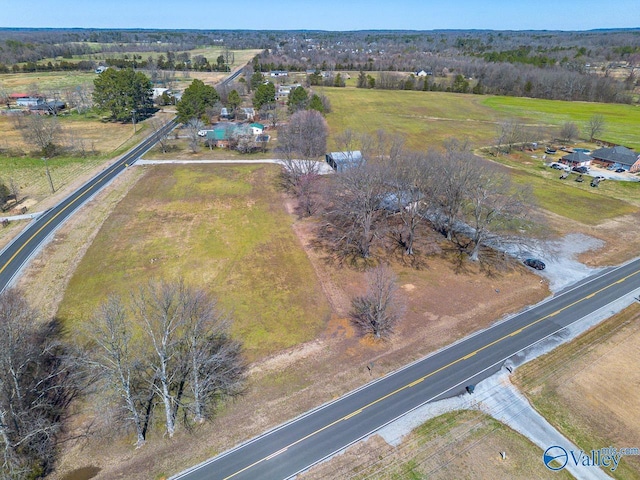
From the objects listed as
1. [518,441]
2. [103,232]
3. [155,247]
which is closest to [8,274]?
[103,232]

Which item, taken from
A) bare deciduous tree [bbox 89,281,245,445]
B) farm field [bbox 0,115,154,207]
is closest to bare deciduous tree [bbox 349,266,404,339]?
bare deciduous tree [bbox 89,281,245,445]

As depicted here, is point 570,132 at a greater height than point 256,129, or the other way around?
point 570,132

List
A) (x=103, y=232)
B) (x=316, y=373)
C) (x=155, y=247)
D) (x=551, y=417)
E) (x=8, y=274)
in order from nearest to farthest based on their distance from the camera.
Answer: (x=551, y=417), (x=316, y=373), (x=8, y=274), (x=155, y=247), (x=103, y=232)

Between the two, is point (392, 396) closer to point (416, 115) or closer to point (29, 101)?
point (416, 115)

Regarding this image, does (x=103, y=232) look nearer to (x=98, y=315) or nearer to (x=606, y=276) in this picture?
(x=98, y=315)

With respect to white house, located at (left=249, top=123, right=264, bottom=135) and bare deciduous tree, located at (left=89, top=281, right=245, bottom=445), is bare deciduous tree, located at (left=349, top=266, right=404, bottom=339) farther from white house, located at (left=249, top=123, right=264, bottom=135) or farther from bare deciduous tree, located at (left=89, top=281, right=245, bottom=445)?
white house, located at (left=249, top=123, right=264, bottom=135)

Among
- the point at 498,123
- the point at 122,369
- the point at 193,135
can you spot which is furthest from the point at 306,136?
the point at 498,123
